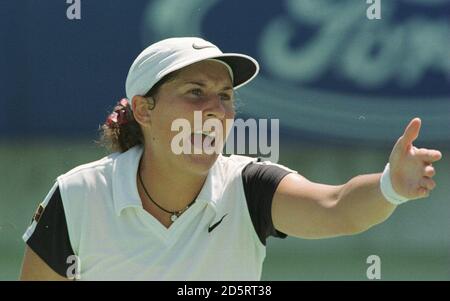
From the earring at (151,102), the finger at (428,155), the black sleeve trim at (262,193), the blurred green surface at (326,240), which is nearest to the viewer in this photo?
the finger at (428,155)

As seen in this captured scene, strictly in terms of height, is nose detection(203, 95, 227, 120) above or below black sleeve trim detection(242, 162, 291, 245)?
above

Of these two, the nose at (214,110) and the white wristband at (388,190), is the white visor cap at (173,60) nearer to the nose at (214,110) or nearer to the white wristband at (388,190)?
the nose at (214,110)

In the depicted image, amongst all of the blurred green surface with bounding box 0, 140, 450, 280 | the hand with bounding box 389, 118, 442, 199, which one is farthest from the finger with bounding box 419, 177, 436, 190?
the blurred green surface with bounding box 0, 140, 450, 280

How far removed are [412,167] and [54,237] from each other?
1.03 metres

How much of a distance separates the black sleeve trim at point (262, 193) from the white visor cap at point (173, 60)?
31cm

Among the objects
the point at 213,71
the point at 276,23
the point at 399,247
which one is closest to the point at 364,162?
the point at 399,247

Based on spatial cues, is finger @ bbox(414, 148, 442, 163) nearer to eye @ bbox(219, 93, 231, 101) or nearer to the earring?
eye @ bbox(219, 93, 231, 101)

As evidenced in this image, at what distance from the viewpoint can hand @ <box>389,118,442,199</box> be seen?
2.21 meters

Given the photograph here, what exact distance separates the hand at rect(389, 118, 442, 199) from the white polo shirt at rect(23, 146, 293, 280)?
0.46 m

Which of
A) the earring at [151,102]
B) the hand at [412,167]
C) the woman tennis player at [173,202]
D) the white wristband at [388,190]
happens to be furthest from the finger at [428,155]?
the earring at [151,102]

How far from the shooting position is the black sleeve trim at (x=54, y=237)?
109 inches

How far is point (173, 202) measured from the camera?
9.18 ft

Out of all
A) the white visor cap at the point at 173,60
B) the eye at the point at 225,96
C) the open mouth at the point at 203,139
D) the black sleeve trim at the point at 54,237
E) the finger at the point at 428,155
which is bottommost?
the black sleeve trim at the point at 54,237

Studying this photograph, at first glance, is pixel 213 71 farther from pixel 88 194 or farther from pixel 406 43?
pixel 406 43
